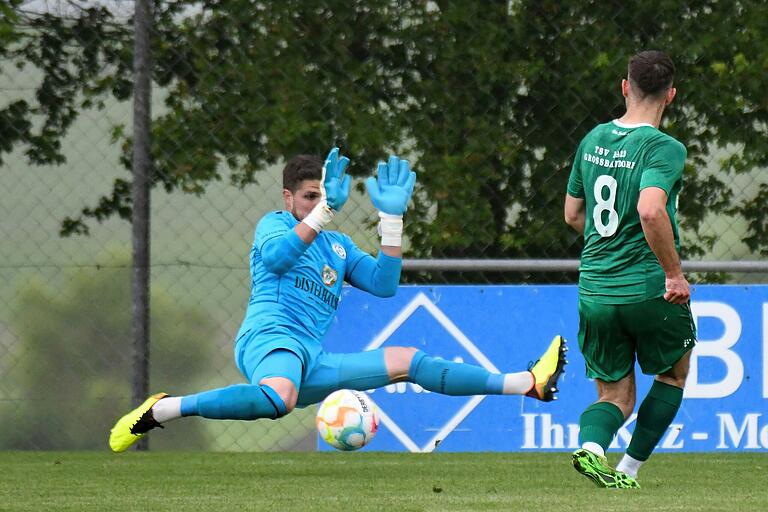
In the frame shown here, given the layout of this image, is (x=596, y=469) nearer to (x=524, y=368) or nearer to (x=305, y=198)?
(x=305, y=198)

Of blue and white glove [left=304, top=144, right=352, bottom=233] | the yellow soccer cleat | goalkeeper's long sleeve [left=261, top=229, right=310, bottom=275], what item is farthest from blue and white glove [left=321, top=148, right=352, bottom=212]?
the yellow soccer cleat

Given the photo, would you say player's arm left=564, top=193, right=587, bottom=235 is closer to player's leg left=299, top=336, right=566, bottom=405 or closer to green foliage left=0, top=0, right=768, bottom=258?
player's leg left=299, top=336, right=566, bottom=405

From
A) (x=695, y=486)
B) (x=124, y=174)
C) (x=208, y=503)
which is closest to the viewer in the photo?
(x=208, y=503)

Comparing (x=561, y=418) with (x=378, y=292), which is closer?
(x=378, y=292)

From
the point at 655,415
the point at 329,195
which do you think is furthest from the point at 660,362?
the point at 329,195

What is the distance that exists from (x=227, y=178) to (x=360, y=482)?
2814 mm

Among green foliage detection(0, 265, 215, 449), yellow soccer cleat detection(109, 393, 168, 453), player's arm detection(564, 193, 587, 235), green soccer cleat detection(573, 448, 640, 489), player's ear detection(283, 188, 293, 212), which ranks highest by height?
player's arm detection(564, 193, 587, 235)

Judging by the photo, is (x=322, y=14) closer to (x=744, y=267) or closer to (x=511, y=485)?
(x=744, y=267)

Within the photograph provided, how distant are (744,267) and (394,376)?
281cm

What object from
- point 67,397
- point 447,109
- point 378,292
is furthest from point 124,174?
point 378,292

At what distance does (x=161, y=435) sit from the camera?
9023 millimetres

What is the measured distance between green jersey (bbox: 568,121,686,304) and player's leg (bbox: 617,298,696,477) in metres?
0.09

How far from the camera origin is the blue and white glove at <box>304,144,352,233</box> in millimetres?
6410

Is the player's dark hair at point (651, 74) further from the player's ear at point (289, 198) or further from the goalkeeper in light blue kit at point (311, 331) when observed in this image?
the player's ear at point (289, 198)
